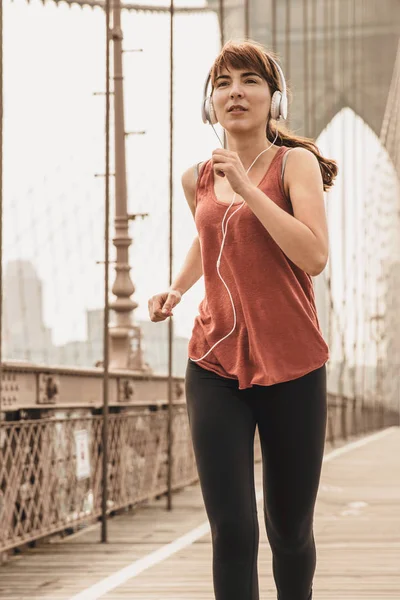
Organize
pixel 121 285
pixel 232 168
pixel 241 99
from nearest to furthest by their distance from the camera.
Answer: pixel 232 168
pixel 241 99
pixel 121 285

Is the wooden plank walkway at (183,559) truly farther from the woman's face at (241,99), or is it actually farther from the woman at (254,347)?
the woman's face at (241,99)

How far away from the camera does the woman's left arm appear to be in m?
2.28

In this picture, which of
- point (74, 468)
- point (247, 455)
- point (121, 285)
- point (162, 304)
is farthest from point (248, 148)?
point (121, 285)

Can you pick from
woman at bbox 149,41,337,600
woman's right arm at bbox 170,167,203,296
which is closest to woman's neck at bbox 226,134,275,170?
woman at bbox 149,41,337,600

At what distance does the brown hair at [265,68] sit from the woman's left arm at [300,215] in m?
0.09

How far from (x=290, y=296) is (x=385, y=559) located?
113 inches

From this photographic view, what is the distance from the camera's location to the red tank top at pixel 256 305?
7.74ft

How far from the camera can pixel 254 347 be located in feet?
7.78

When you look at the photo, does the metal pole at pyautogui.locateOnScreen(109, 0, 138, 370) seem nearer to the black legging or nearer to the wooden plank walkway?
the wooden plank walkway

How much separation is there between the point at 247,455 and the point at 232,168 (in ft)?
1.46

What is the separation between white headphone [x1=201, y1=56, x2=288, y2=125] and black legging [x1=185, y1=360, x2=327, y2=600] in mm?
422

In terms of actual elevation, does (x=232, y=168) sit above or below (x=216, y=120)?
below

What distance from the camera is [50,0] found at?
810 inches

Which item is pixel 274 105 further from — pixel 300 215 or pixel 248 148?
pixel 300 215
